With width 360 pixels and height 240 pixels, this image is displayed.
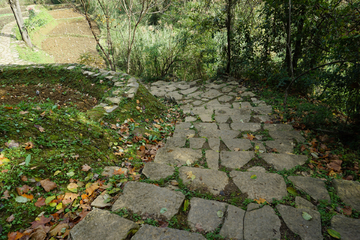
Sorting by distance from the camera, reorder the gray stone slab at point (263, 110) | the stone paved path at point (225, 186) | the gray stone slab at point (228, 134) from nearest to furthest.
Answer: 1. the stone paved path at point (225, 186)
2. the gray stone slab at point (228, 134)
3. the gray stone slab at point (263, 110)

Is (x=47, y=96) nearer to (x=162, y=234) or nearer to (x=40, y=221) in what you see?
(x=40, y=221)

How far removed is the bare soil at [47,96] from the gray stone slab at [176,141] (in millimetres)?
1502

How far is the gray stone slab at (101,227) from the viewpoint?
3.82ft

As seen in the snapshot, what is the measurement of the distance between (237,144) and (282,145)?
0.57m

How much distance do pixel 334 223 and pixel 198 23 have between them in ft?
16.5

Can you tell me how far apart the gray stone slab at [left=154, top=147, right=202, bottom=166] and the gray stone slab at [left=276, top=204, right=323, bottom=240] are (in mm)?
1070

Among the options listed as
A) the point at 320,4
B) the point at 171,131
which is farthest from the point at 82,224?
the point at 320,4

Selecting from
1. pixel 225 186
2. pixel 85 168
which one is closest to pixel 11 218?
pixel 85 168

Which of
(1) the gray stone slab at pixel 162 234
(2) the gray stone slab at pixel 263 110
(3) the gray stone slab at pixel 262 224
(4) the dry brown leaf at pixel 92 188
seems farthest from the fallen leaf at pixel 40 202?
(2) the gray stone slab at pixel 263 110

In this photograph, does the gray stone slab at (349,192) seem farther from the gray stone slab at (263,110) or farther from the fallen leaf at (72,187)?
the fallen leaf at (72,187)

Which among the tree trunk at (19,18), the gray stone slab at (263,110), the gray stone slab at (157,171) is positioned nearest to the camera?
the gray stone slab at (157,171)

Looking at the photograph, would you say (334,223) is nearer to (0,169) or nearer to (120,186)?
(120,186)

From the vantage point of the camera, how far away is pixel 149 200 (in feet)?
4.85

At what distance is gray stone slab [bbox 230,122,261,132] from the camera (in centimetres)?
307
